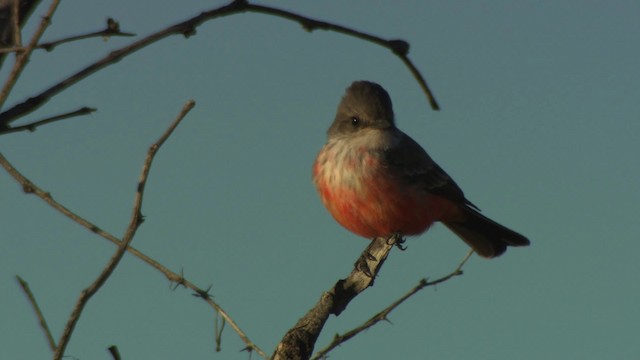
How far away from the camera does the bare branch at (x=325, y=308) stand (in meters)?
2.77

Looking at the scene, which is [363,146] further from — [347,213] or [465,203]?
[465,203]

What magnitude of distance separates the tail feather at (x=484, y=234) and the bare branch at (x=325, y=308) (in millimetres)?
2790

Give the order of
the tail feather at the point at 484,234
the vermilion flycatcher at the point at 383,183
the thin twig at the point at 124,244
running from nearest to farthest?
the thin twig at the point at 124,244
the vermilion flycatcher at the point at 383,183
the tail feather at the point at 484,234

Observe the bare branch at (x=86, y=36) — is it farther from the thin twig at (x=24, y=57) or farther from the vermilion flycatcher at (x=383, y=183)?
the vermilion flycatcher at (x=383, y=183)

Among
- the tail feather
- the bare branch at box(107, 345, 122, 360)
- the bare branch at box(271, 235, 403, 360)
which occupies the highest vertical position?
the tail feather

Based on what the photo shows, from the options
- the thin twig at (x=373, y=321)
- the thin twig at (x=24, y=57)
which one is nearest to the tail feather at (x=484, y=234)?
the thin twig at (x=373, y=321)

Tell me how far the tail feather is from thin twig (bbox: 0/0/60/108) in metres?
6.28

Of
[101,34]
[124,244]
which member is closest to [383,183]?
[101,34]

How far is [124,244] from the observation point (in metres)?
1.42

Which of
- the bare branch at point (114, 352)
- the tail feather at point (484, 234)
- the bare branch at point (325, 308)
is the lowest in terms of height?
the bare branch at point (114, 352)

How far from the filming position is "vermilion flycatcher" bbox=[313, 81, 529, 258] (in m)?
6.68

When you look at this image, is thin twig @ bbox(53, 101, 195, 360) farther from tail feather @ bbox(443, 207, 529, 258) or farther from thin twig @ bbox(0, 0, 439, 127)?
tail feather @ bbox(443, 207, 529, 258)

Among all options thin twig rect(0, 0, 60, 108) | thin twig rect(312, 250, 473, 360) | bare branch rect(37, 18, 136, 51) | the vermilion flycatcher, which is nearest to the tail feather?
the vermilion flycatcher

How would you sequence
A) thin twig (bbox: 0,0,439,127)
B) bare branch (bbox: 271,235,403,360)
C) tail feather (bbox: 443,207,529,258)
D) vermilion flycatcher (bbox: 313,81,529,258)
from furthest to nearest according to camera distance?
tail feather (bbox: 443,207,529,258), vermilion flycatcher (bbox: 313,81,529,258), bare branch (bbox: 271,235,403,360), thin twig (bbox: 0,0,439,127)
